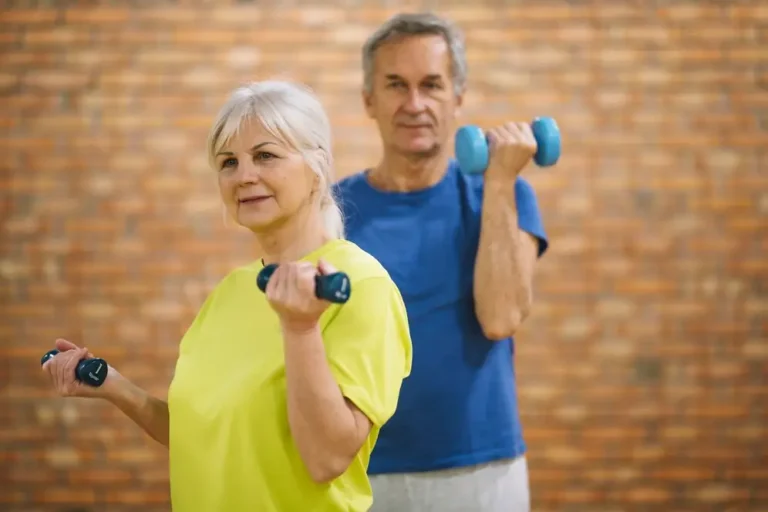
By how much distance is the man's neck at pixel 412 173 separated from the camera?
210 cm

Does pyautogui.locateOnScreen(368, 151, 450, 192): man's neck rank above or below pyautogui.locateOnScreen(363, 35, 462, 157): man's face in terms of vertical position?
below

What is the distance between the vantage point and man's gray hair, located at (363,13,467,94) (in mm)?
2139

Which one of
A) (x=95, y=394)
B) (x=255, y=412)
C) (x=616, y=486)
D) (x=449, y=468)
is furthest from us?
(x=616, y=486)

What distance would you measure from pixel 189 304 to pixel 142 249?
0.28 m

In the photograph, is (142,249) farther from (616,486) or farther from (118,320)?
(616,486)

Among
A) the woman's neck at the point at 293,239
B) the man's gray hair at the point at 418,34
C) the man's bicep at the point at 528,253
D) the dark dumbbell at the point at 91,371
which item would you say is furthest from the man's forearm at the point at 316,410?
the man's gray hair at the point at 418,34

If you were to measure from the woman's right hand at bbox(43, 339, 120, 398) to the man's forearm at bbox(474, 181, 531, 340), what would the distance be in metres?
0.74

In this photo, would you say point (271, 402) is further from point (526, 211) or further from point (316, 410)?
point (526, 211)

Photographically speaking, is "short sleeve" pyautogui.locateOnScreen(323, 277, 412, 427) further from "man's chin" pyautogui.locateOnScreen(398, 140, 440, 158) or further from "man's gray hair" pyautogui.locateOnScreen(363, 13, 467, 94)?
"man's gray hair" pyautogui.locateOnScreen(363, 13, 467, 94)

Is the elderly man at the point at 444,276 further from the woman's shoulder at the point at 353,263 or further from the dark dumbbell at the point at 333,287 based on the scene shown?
the dark dumbbell at the point at 333,287

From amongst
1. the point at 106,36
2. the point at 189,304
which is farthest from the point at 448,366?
the point at 106,36

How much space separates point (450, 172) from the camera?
7.04ft

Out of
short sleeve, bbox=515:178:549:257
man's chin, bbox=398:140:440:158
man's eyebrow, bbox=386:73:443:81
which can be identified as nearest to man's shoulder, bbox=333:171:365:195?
man's chin, bbox=398:140:440:158

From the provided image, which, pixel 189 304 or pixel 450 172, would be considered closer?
pixel 450 172
